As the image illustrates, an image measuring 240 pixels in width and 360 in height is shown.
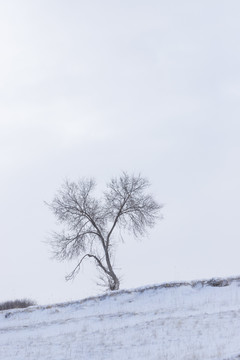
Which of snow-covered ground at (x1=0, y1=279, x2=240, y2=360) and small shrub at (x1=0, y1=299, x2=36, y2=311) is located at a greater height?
small shrub at (x1=0, y1=299, x2=36, y2=311)

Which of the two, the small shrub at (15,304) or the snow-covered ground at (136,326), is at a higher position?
the small shrub at (15,304)

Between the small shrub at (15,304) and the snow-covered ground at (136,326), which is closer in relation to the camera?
the snow-covered ground at (136,326)

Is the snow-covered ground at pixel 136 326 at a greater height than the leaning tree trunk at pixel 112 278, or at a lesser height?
lesser

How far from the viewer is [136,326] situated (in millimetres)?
20891

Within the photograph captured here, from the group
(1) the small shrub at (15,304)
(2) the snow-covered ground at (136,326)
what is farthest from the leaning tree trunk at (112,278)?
(2) the snow-covered ground at (136,326)

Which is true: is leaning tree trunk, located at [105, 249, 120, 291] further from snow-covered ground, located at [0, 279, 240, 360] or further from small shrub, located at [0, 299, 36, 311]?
snow-covered ground, located at [0, 279, 240, 360]

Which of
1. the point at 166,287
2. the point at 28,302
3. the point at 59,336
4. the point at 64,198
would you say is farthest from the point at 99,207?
the point at 59,336

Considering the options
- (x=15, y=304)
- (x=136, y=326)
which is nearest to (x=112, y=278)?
(x=15, y=304)

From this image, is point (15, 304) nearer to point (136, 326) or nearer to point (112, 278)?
point (112, 278)

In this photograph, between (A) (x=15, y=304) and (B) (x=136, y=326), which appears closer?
(B) (x=136, y=326)

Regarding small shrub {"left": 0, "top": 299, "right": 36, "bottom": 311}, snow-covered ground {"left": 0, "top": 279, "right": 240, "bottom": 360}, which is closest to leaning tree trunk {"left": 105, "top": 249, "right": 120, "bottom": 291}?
small shrub {"left": 0, "top": 299, "right": 36, "bottom": 311}

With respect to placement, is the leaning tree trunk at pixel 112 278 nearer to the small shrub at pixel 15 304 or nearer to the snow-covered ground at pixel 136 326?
the small shrub at pixel 15 304

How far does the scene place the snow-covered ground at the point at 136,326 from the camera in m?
17.2

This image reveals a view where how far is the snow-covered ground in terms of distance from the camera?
17188 millimetres
